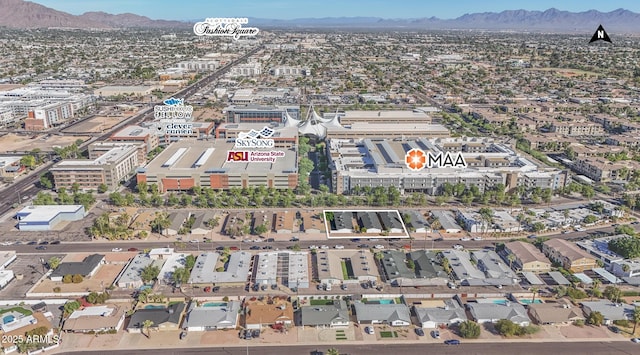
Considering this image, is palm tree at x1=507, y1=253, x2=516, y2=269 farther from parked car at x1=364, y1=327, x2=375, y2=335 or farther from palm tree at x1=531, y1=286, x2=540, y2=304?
parked car at x1=364, y1=327, x2=375, y2=335

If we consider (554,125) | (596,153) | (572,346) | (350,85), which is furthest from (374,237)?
(350,85)

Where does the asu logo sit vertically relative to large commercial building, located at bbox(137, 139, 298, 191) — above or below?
above

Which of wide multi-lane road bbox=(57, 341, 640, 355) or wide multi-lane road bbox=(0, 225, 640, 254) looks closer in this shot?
wide multi-lane road bbox=(57, 341, 640, 355)

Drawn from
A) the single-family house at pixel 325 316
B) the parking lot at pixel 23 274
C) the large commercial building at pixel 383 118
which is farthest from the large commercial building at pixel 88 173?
the large commercial building at pixel 383 118

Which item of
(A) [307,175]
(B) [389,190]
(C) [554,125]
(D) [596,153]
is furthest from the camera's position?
(C) [554,125]

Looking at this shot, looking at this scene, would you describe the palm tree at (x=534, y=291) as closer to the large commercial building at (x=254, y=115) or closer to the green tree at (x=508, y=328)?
the green tree at (x=508, y=328)

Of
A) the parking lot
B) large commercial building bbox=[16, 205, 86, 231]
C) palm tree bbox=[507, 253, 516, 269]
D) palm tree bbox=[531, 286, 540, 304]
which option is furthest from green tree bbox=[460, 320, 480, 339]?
large commercial building bbox=[16, 205, 86, 231]

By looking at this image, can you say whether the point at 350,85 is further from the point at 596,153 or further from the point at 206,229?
the point at 206,229
